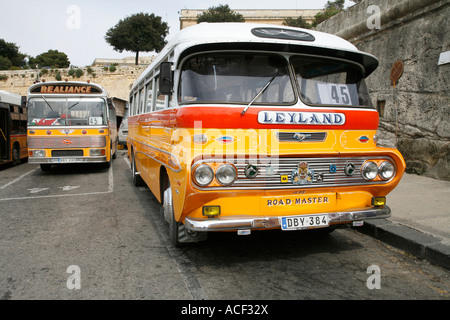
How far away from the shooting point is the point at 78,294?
319 cm

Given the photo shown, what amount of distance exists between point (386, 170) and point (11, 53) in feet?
331

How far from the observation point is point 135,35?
67.2m

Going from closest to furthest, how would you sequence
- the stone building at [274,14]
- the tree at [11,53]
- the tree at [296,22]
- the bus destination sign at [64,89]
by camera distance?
the bus destination sign at [64,89], the tree at [296,22], the stone building at [274,14], the tree at [11,53]

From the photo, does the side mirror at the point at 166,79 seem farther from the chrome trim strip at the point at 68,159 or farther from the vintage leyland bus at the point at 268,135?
the chrome trim strip at the point at 68,159

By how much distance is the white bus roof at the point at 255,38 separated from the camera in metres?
3.72

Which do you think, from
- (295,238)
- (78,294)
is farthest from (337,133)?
(78,294)

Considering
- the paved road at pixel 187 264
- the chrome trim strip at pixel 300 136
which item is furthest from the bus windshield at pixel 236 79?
the paved road at pixel 187 264

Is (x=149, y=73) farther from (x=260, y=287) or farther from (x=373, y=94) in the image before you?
(x=373, y=94)

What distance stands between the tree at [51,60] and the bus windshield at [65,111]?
8085 cm

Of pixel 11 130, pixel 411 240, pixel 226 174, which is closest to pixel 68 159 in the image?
pixel 11 130

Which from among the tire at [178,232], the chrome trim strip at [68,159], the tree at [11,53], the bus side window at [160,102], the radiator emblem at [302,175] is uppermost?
the tree at [11,53]

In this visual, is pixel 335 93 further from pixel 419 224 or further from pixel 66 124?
pixel 66 124

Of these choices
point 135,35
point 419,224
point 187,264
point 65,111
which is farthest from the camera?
point 135,35

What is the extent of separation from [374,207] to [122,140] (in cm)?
1824
